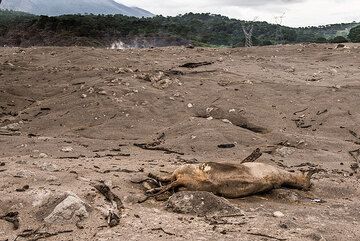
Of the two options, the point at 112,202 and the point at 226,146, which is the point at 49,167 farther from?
the point at 226,146

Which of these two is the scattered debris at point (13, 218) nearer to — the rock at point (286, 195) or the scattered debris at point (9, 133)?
the rock at point (286, 195)

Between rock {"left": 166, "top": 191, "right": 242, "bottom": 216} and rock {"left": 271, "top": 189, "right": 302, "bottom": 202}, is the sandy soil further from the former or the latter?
rock {"left": 166, "top": 191, "right": 242, "bottom": 216}

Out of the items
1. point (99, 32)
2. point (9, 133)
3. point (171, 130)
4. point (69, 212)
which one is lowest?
point (9, 133)

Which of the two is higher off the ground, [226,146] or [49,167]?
[49,167]

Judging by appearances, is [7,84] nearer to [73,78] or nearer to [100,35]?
[73,78]

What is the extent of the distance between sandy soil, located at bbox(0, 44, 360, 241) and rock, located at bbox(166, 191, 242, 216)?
0.42 feet

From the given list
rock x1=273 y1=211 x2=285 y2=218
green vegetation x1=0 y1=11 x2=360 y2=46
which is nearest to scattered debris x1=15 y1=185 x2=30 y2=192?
rock x1=273 y1=211 x2=285 y2=218

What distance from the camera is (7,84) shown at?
1120 centimetres

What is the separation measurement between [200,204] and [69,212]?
4.18ft

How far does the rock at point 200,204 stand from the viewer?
489cm

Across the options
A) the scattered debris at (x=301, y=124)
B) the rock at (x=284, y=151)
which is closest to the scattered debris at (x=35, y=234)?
the rock at (x=284, y=151)

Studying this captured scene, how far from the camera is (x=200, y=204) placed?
4.96 meters

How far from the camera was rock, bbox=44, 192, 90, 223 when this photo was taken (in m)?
4.45

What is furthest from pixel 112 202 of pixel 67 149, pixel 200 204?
pixel 67 149
